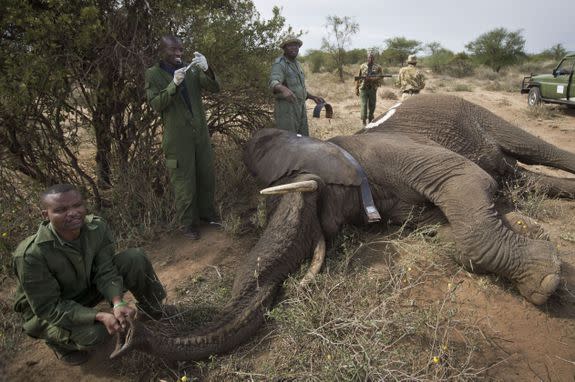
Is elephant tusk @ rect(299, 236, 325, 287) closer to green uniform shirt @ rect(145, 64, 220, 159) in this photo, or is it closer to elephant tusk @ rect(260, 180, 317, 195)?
elephant tusk @ rect(260, 180, 317, 195)

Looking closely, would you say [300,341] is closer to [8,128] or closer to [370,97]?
[8,128]

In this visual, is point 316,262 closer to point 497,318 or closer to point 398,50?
point 497,318

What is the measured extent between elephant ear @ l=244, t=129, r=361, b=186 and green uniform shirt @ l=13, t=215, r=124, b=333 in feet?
5.55

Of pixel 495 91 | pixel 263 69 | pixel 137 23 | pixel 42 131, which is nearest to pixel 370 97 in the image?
pixel 263 69

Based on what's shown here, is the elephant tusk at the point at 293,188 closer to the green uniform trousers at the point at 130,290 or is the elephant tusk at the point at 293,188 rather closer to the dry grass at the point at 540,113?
the green uniform trousers at the point at 130,290

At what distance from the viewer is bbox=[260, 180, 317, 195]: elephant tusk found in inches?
138

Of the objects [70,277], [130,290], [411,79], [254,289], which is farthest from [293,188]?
[411,79]

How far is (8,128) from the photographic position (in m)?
4.64

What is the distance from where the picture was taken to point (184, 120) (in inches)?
174

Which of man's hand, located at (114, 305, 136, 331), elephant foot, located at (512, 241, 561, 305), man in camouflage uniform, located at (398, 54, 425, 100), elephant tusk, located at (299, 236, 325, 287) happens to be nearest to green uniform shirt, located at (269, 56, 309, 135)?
elephant tusk, located at (299, 236, 325, 287)

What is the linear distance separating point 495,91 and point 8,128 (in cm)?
2139

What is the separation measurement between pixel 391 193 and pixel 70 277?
2977 mm

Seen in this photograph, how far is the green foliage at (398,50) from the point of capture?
3681 cm

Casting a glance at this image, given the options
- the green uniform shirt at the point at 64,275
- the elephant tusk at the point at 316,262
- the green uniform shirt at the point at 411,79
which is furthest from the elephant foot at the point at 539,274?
the green uniform shirt at the point at 411,79
